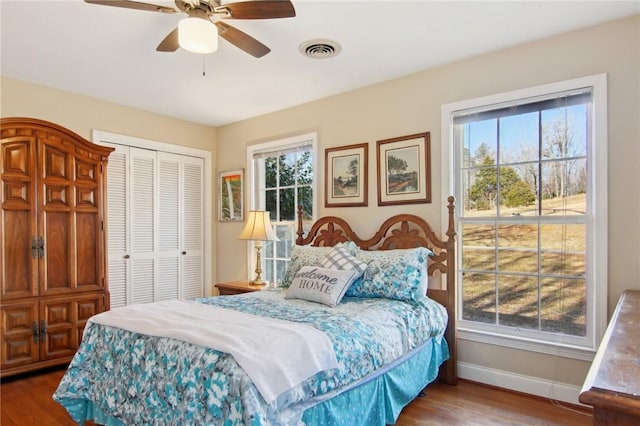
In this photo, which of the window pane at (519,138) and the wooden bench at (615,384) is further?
the window pane at (519,138)

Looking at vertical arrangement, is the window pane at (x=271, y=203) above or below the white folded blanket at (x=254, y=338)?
above

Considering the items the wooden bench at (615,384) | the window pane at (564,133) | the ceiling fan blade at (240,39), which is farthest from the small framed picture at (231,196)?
the wooden bench at (615,384)

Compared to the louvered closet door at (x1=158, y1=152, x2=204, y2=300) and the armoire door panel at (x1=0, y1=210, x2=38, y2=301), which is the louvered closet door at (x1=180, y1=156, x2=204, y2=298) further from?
the armoire door panel at (x1=0, y1=210, x2=38, y2=301)

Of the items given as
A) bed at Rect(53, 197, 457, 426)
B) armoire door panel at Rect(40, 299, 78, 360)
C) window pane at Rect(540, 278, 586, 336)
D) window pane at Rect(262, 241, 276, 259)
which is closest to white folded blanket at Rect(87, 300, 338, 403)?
bed at Rect(53, 197, 457, 426)

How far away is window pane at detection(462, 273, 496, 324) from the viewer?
9.76ft

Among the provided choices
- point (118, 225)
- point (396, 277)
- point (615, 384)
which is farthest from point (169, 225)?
point (615, 384)

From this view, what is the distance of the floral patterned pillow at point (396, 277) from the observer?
2711 millimetres

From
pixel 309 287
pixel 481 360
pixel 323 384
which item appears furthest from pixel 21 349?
pixel 481 360

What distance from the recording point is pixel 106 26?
2506 millimetres

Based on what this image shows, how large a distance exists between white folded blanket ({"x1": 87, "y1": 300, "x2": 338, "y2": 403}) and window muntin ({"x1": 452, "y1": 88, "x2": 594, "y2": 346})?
5.55 ft

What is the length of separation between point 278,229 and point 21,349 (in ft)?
8.07

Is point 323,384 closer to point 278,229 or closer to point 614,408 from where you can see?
point 614,408

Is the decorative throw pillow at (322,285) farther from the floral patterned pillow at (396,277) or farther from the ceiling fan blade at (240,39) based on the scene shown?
the ceiling fan blade at (240,39)

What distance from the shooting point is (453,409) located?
253cm
